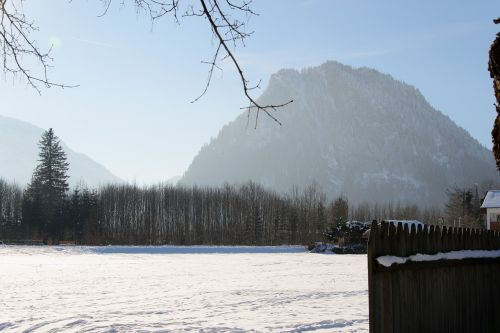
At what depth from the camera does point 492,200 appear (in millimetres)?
48719

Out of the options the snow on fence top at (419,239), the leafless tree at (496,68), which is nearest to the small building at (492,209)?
the snow on fence top at (419,239)

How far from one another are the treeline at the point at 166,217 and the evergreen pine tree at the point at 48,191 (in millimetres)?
169

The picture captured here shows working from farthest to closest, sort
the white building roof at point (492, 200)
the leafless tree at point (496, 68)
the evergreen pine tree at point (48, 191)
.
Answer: the evergreen pine tree at point (48, 191) < the white building roof at point (492, 200) < the leafless tree at point (496, 68)

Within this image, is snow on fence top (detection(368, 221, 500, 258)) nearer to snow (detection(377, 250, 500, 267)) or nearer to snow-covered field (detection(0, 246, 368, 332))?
snow (detection(377, 250, 500, 267))

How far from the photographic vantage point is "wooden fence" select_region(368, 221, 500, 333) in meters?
4.47

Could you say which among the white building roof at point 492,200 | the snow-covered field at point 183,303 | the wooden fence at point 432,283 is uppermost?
the white building roof at point 492,200

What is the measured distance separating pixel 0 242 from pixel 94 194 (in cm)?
1813

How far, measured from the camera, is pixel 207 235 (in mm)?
75312

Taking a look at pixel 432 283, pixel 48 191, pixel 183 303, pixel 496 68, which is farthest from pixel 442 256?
pixel 48 191

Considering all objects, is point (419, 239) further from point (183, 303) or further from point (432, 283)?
point (183, 303)

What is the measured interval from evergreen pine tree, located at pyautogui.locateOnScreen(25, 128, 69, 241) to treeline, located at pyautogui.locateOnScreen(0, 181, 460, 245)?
0.56ft

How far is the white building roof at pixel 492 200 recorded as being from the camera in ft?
157

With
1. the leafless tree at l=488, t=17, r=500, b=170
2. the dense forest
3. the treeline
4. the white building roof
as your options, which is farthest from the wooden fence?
the treeline

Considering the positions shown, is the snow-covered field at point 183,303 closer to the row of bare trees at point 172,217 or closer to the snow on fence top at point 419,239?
the snow on fence top at point 419,239
